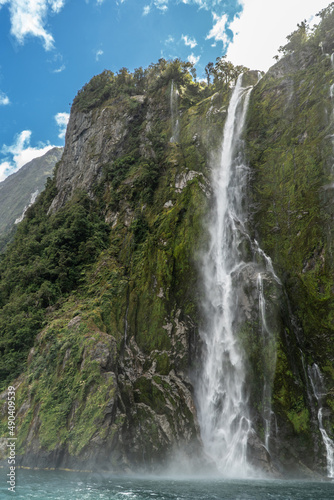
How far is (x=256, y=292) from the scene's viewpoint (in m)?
18.0

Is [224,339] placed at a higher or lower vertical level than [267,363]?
higher

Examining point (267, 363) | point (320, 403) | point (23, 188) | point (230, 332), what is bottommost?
point (320, 403)

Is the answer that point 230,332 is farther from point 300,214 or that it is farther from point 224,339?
point 300,214

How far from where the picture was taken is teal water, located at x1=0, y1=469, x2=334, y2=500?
33.8 feet

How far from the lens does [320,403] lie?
1531cm

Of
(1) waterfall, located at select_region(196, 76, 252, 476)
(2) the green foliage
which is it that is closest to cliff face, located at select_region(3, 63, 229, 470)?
(2) the green foliage

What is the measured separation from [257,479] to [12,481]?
33.5 feet

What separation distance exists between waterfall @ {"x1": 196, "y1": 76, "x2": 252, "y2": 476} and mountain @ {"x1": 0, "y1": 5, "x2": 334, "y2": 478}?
0.08 m

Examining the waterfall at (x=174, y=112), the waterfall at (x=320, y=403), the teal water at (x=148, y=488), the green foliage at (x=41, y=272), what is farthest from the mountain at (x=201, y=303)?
the teal water at (x=148, y=488)

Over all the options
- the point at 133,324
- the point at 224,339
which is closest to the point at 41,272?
the point at 133,324

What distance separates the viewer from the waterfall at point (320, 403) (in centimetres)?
1419

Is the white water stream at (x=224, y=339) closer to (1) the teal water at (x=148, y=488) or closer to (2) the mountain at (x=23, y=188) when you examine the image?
(1) the teal water at (x=148, y=488)

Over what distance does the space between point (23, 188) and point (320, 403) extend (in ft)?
367

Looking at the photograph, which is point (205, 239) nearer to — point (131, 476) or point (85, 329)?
point (85, 329)
